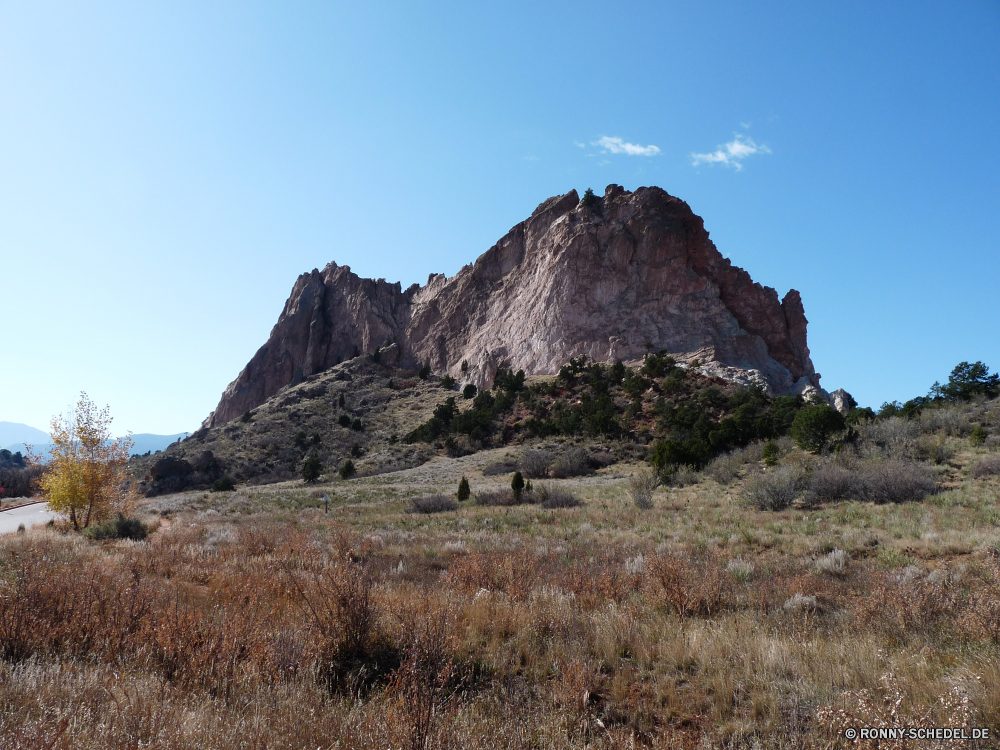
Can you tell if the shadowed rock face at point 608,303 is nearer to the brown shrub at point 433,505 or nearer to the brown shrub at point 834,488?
the brown shrub at point 834,488

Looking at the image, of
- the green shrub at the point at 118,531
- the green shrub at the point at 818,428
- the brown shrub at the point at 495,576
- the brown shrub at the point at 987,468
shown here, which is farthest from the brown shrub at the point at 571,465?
the brown shrub at the point at 495,576

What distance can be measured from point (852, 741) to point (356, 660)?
12.0 feet

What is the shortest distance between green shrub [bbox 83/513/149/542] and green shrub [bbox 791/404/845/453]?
29088 mm

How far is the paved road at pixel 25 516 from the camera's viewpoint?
2011 centimetres

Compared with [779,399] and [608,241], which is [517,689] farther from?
[608,241]

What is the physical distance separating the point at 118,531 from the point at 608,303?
60611 millimetres

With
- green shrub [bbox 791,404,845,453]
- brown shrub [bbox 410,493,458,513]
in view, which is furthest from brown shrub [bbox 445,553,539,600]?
green shrub [bbox 791,404,845,453]

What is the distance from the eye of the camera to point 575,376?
2277 inches

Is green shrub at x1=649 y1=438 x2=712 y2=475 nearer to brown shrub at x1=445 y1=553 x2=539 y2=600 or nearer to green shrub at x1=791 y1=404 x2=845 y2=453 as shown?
green shrub at x1=791 y1=404 x2=845 y2=453

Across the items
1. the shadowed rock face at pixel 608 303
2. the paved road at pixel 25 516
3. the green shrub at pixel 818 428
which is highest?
the shadowed rock face at pixel 608 303

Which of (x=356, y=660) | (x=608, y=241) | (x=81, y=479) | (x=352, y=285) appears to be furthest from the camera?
(x=352, y=285)

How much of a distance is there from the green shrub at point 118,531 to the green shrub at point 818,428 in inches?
1145

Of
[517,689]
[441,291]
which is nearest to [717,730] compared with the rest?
[517,689]

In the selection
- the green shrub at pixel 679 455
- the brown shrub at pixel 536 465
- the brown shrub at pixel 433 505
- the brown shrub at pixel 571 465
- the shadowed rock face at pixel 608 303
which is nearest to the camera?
the brown shrub at pixel 433 505
